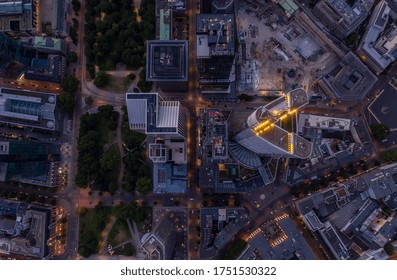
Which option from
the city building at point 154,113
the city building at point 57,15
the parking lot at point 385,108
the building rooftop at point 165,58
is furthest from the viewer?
the parking lot at point 385,108

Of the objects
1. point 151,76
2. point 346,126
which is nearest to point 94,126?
point 151,76

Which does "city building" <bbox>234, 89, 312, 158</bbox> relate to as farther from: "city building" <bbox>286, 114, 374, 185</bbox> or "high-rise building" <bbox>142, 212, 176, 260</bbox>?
"high-rise building" <bbox>142, 212, 176, 260</bbox>

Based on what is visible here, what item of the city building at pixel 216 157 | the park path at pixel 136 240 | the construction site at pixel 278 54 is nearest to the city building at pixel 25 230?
the park path at pixel 136 240

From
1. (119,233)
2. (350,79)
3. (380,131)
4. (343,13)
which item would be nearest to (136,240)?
(119,233)

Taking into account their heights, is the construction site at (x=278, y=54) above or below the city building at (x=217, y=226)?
above

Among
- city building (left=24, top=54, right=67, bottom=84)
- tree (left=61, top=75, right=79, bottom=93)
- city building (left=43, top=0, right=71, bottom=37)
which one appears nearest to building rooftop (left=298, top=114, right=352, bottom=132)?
tree (left=61, top=75, right=79, bottom=93)

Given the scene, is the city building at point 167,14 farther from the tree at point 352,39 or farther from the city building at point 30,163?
the tree at point 352,39

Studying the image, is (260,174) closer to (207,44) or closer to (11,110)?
(207,44)
